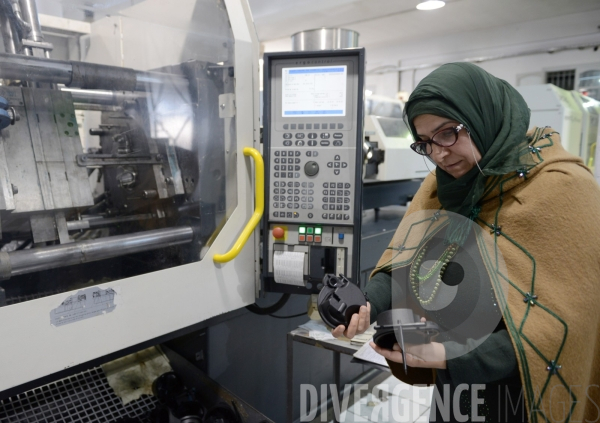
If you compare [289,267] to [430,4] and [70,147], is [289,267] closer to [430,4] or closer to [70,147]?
[70,147]

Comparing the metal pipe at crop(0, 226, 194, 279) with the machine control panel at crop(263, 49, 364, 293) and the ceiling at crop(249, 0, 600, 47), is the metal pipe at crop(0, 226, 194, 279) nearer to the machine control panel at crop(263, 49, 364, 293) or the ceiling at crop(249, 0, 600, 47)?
the machine control panel at crop(263, 49, 364, 293)

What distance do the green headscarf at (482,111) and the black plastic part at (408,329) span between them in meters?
0.31

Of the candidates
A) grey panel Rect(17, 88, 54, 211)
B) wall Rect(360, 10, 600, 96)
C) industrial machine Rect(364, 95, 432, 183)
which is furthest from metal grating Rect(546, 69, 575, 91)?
grey panel Rect(17, 88, 54, 211)

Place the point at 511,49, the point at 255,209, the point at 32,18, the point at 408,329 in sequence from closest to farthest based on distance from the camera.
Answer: the point at 408,329, the point at 32,18, the point at 255,209, the point at 511,49

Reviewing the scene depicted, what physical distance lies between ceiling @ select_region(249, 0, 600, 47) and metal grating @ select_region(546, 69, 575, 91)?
70cm

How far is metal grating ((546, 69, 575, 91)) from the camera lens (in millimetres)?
5051

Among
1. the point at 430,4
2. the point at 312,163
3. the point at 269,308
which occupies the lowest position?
the point at 269,308

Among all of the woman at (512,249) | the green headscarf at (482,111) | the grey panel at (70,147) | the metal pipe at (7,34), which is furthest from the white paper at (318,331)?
the metal pipe at (7,34)

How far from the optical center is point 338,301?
0.96 metres

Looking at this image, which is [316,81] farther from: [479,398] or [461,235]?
[479,398]

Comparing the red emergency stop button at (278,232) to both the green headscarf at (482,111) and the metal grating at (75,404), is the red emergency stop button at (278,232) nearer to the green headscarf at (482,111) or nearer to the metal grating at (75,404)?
the green headscarf at (482,111)

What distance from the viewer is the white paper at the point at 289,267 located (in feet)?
4.68

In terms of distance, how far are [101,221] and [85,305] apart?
0.50m

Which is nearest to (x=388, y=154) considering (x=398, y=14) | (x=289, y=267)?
(x=289, y=267)
